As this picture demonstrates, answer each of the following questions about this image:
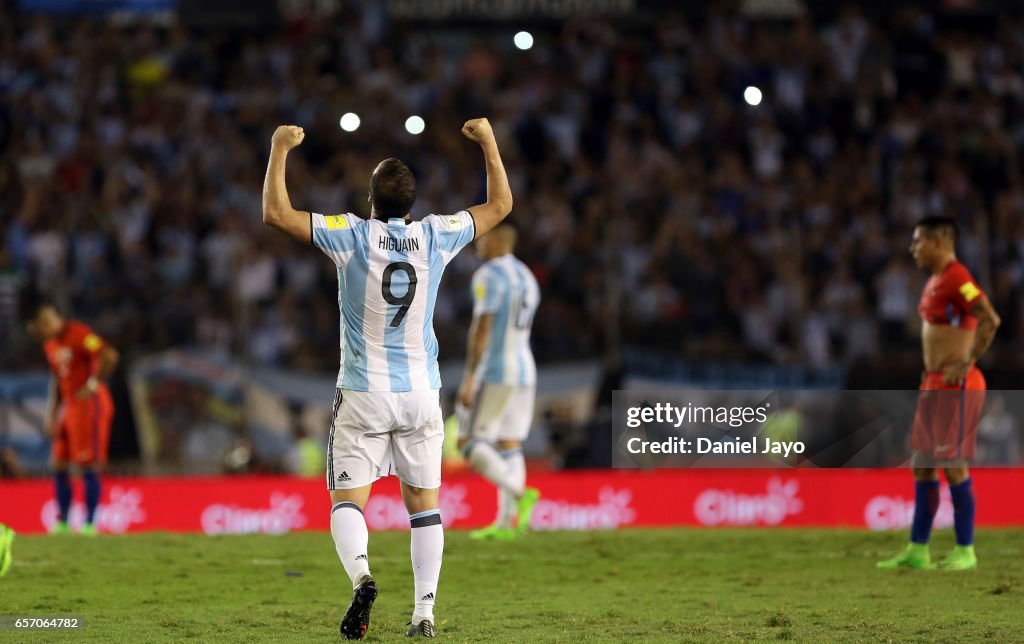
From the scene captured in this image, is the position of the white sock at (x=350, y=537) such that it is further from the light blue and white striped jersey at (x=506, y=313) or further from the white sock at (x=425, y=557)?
the light blue and white striped jersey at (x=506, y=313)

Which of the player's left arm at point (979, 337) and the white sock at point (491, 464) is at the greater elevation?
the player's left arm at point (979, 337)

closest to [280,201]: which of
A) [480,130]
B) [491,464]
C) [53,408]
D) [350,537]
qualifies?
[480,130]

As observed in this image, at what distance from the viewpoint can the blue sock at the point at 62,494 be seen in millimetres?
14406

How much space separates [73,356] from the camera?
14336 mm

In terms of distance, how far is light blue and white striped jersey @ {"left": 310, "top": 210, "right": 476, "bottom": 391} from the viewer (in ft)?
24.8


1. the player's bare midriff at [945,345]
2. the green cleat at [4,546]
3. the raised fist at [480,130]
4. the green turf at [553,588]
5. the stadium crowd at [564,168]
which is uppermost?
the stadium crowd at [564,168]

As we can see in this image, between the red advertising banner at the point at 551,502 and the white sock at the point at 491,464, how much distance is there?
258cm

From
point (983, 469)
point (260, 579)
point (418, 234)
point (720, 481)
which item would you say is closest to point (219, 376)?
point (720, 481)

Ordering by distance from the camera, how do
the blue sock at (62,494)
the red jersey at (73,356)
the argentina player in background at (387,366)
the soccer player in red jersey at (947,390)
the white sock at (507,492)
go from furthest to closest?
the blue sock at (62,494), the red jersey at (73,356), the white sock at (507,492), the soccer player in red jersey at (947,390), the argentina player in background at (387,366)

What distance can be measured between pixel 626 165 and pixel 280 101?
5.14m

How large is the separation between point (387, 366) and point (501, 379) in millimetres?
5369

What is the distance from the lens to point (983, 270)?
17.3 metres
